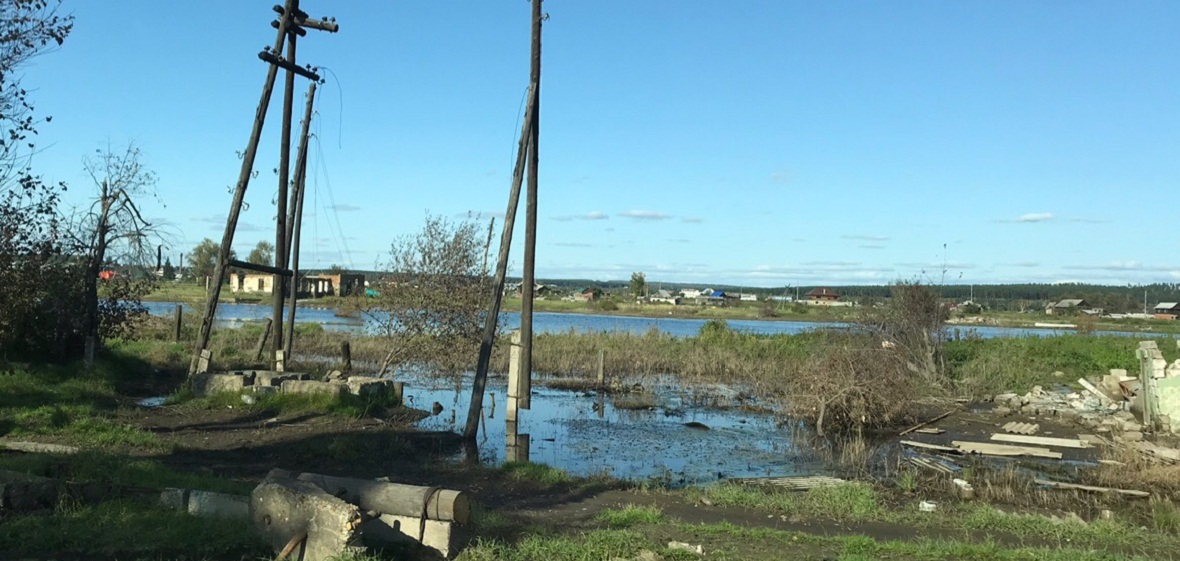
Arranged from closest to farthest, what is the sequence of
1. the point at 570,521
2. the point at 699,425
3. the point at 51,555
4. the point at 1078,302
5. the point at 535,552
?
the point at 51,555
the point at 535,552
the point at 570,521
the point at 699,425
the point at 1078,302

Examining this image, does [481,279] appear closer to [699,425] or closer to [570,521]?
[699,425]

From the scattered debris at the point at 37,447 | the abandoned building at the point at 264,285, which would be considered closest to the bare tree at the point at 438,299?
the scattered debris at the point at 37,447

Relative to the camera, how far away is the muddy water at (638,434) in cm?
1627

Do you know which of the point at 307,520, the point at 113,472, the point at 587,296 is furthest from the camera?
the point at 587,296

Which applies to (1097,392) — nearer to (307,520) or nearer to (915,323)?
(915,323)

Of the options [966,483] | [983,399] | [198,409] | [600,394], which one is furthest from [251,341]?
[966,483]

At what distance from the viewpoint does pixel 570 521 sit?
10031 mm

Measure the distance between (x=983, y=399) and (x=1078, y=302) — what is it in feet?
223

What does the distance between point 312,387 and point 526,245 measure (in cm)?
508

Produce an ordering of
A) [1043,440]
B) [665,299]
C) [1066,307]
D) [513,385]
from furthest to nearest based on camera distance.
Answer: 1. [665,299]
2. [1066,307]
3. [1043,440]
4. [513,385]

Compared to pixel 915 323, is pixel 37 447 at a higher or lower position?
lower

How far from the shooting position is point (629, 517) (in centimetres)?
998

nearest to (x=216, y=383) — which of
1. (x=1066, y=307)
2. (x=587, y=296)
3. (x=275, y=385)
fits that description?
(x=275, y=385)

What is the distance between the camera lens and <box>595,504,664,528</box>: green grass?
9734 mm
